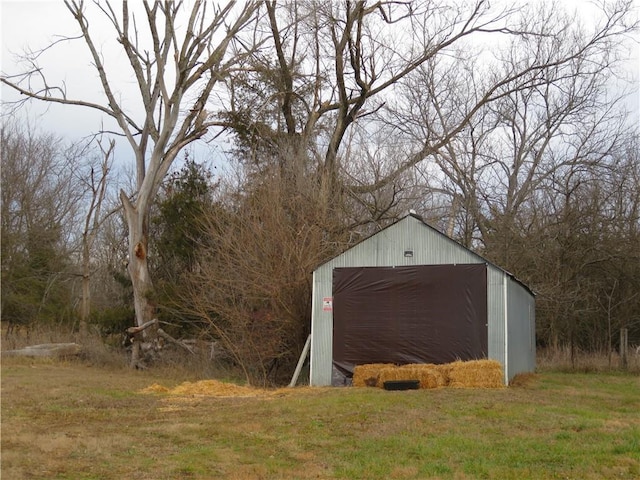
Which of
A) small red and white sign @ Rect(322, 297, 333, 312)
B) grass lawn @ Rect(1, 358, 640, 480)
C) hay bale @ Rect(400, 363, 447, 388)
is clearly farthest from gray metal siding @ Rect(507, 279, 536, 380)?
small red and white sign @ Rect(322, 297, 333, 312)

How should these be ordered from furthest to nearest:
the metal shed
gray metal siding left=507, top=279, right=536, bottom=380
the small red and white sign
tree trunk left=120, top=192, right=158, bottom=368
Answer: tree trunk left=120, top=192, right=158, bottom=368
the small red and white sign
gray metal siding left=507, top=279, right=536, bottom=380
the metal shed

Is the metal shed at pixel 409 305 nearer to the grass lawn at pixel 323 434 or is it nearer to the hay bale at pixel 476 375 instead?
the hay bale at pixel 476 375

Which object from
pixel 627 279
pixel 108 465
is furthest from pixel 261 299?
pixel 627 279

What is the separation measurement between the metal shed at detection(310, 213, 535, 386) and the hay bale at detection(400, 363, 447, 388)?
91 cm

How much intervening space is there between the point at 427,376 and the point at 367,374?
1.53 meters

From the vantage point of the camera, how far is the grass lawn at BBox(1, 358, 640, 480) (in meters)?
8.23

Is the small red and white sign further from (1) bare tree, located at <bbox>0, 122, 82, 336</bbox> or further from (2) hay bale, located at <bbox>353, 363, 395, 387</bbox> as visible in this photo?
(1) bare tree, located at <bbox>0, 122, 82, 336</bbox>

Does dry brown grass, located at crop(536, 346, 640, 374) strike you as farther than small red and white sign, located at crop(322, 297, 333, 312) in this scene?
Yes

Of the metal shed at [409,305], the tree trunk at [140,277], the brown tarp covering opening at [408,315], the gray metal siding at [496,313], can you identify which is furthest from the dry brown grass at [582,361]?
the tree trunk at [140,277]

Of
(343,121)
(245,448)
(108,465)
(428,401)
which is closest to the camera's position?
(108,465)

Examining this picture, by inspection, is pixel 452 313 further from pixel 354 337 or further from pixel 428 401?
pixel 428 401

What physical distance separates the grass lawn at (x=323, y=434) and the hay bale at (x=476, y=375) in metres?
0.43

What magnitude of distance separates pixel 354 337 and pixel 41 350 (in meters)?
12.5

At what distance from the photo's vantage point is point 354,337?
16.8 metres
